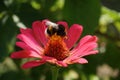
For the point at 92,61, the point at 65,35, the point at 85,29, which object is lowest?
the point at 65,35

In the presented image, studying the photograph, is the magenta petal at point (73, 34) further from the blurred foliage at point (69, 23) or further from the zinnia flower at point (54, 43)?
the blurred foliage at point (69, 23)

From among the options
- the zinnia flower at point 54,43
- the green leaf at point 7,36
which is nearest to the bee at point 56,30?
the zinnia flower at point 54,43

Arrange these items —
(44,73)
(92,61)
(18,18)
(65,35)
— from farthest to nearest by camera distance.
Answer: (92,61)
(44,73)
(18,18)
(65,35)

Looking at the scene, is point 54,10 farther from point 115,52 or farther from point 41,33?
point 41,33

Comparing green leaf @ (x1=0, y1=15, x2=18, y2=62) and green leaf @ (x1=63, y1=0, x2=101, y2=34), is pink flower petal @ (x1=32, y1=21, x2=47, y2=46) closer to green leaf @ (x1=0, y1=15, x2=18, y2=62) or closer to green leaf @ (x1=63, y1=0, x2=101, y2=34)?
green leaf @ (x1=0, y1=15, x2=18, y2=62)

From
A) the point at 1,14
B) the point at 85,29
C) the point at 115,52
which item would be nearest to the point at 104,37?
the point at 115,52

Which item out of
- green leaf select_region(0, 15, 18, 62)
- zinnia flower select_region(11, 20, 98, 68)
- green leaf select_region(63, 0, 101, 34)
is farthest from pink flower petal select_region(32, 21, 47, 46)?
green leaf select_region(63, 0, 101, 34)
